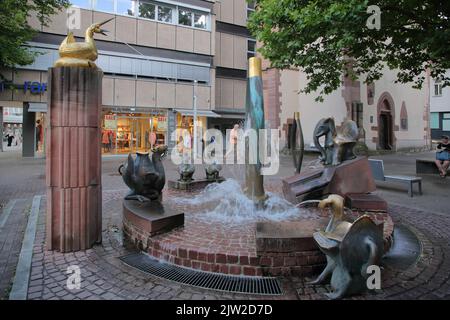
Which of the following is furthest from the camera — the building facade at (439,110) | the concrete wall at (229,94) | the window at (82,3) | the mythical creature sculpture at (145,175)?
the building facade at (439,110)

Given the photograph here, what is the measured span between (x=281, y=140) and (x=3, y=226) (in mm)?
20493

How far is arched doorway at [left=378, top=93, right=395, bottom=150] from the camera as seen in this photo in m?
23.8

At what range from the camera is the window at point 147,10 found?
2196cm

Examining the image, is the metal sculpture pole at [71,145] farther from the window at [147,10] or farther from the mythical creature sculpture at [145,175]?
the window at [147,10]

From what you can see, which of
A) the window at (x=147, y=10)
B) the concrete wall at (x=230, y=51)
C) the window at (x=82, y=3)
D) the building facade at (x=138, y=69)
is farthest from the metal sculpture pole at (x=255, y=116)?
the concrete wall at (x=230, y=51)

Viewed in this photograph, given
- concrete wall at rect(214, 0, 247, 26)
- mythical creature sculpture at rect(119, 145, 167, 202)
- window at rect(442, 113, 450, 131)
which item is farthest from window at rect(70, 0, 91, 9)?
window at rect(442, 113, 450, 131)

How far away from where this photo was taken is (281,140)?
24031mm

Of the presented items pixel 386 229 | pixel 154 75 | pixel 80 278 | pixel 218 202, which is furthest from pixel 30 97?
pixel 386 229

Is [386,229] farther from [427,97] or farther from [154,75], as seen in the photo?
[427,97]

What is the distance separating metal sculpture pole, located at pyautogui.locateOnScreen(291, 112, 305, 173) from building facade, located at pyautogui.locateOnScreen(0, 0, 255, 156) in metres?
14.0

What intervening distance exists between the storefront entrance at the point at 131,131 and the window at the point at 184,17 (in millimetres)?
7030

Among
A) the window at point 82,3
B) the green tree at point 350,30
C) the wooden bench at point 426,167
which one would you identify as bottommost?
the wooden bench at point 426,167

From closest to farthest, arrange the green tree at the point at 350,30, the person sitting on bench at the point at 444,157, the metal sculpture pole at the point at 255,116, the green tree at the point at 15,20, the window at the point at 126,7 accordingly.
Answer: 1. the metal sculpture pole at the point at 255,116
2. the green tree at the point at 350,30
3. the green tree at the point at 15,20
4. the person sitting on bench at the point at 444,157
5. the window at the point at 126,7

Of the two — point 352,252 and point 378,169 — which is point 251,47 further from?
point 352,252
